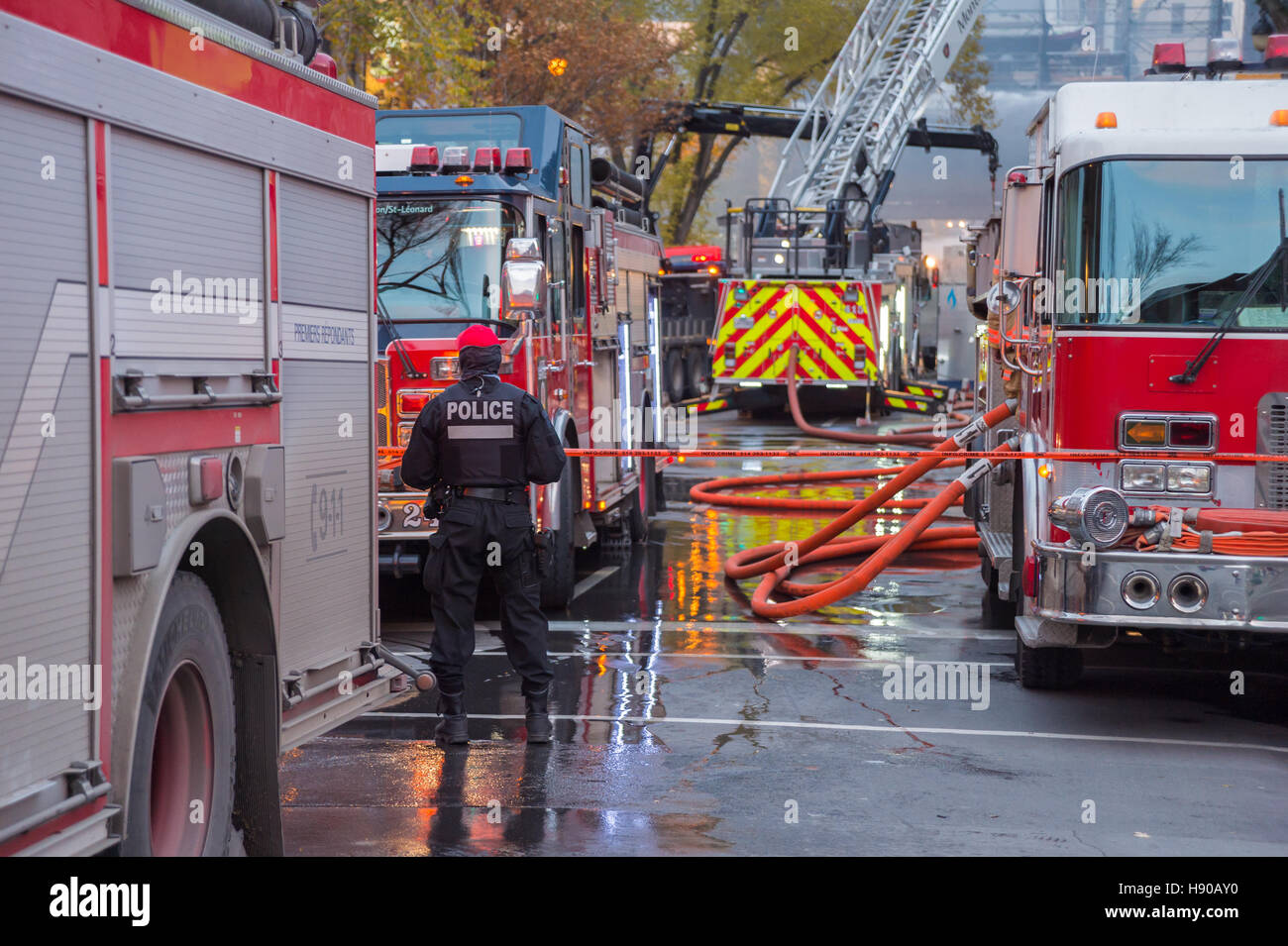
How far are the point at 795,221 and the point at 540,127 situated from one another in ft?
51.0

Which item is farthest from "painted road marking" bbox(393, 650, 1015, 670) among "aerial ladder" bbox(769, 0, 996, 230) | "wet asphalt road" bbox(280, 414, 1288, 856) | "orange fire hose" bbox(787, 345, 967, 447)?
"aerial ladder" bbox(769, 0, 996, 230)

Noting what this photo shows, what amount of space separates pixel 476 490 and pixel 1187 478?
3.22 m

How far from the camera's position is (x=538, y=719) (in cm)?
734

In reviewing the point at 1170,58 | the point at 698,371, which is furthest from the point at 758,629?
the point at 698,371

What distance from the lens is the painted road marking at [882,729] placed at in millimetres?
7332

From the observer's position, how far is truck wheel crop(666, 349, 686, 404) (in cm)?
2977

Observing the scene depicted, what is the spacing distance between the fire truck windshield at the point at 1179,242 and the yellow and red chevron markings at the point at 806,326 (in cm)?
1783

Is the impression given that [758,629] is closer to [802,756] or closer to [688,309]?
[802,756]

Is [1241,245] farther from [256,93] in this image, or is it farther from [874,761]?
[256,93]

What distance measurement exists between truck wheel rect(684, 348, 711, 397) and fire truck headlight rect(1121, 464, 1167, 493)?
79.2 ft

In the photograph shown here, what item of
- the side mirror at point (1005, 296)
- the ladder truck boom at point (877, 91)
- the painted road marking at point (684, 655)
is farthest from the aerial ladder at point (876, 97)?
the side mirror at point (1005, 296)

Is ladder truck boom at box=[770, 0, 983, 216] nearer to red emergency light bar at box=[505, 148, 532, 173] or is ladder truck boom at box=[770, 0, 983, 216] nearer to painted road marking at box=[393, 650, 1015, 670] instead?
red emergency light bar at box=[505, 148, 532, 173]

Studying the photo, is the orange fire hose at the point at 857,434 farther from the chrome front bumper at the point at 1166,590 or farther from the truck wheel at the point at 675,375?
the chrome front bumper at the point at 1166,590

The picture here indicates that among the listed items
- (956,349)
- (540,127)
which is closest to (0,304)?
(540,127)
